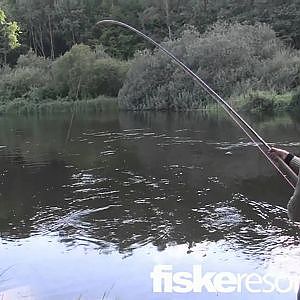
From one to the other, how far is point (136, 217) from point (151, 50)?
3485 cm

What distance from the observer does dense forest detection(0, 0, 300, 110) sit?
35281 mm

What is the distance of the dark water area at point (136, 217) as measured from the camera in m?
7.19

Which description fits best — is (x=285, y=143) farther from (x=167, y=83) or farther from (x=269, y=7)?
(x=269, y=7)

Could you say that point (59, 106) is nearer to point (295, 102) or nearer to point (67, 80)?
point (67, 80)

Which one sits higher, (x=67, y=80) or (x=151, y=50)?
(x=151, y=50)

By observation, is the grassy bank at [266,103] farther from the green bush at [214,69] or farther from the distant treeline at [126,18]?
the distant treeline at [126,18]

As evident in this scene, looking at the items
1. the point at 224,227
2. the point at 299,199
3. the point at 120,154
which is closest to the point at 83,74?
the point at 120,154

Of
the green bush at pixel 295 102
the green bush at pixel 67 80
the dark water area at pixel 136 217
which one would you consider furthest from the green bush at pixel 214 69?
the dark water area at pixel 136 217

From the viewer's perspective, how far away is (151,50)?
4366cm

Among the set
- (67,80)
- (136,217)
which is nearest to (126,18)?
(67,80)

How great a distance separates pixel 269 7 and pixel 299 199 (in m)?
50.4

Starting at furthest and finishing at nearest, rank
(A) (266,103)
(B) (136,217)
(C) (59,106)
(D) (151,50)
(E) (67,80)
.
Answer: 1. (E) (67,80)
2. (C) (59,106)
3. (D) (151,50)
4. (A) (266,103)
5. (B) (136,217)

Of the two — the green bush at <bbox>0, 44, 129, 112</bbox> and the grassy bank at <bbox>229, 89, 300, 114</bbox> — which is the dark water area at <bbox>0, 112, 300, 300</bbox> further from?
the green bush at <bbox>0, 44, 129, 112</bbox>

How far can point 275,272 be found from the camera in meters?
7.00
